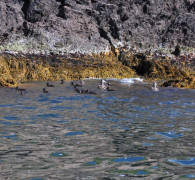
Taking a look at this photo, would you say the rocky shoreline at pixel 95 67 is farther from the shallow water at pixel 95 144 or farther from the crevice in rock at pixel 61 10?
the shallow water at pixel 95 144

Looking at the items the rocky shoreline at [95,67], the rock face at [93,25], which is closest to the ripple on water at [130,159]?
the rocky shoreline at [95,67]

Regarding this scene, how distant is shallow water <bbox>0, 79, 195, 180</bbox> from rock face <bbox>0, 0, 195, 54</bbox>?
21150 mm

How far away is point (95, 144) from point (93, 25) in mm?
29702

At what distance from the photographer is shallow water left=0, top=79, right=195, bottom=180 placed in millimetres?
4398

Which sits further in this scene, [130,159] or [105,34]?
[105,34]

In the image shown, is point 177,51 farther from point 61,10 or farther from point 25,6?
point 25,6

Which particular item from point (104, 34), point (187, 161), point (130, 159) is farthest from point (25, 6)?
point (187, 161)

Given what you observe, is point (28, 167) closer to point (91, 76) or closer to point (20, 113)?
point (20, 113)

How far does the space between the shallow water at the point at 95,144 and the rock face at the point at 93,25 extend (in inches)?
833

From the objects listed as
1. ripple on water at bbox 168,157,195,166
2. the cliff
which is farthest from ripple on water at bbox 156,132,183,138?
the cliff

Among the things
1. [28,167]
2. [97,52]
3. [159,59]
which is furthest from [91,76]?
[28,167]

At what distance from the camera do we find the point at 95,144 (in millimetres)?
5840

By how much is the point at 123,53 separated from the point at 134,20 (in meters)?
7.56

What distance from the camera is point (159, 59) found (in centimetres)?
2961
